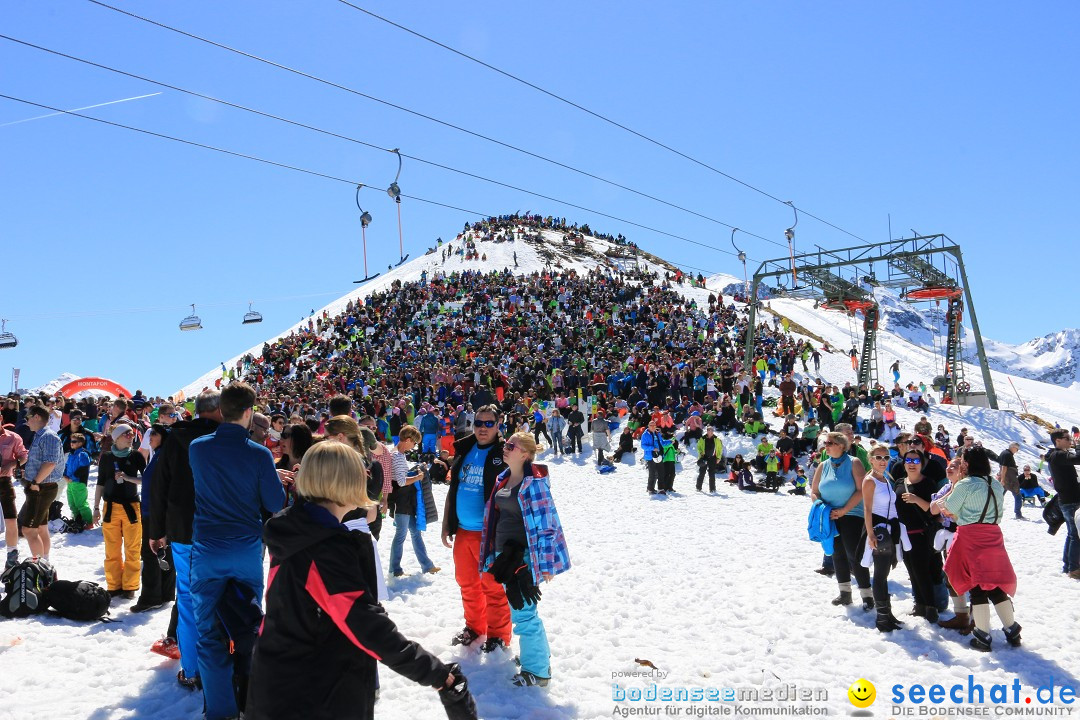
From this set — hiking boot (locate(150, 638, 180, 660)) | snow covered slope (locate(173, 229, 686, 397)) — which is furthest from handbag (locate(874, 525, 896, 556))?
snow covered slope (locate(173, 229, 686, 397))

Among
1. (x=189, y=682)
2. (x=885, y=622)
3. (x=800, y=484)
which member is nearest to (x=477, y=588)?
(x=189, y=682)

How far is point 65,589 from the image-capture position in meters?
6.20

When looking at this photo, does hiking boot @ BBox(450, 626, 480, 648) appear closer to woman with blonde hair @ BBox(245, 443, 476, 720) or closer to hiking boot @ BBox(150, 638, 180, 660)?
hiking boot @ BBox(150, 638, 180, 660)

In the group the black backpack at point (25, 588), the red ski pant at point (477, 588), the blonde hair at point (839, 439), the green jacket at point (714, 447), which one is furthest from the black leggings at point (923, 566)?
the green jacket at point (714, 447)

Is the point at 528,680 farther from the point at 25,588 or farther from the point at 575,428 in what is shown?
the point at 575,428

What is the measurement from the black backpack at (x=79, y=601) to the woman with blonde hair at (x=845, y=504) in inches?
266

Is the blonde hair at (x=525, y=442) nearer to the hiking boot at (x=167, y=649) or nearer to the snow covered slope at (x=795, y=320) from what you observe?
the hiking boot at (x=167, y=649)

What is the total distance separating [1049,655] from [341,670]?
5868 millimetres

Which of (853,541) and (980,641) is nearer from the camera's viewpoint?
(980,641)

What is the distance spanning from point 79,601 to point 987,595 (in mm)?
7737

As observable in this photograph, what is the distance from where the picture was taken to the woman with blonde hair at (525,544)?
15.4 feet

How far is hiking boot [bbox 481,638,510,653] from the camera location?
5375 millimetres

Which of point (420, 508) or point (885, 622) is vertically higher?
point (420, 508)

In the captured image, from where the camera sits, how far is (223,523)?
409cm
